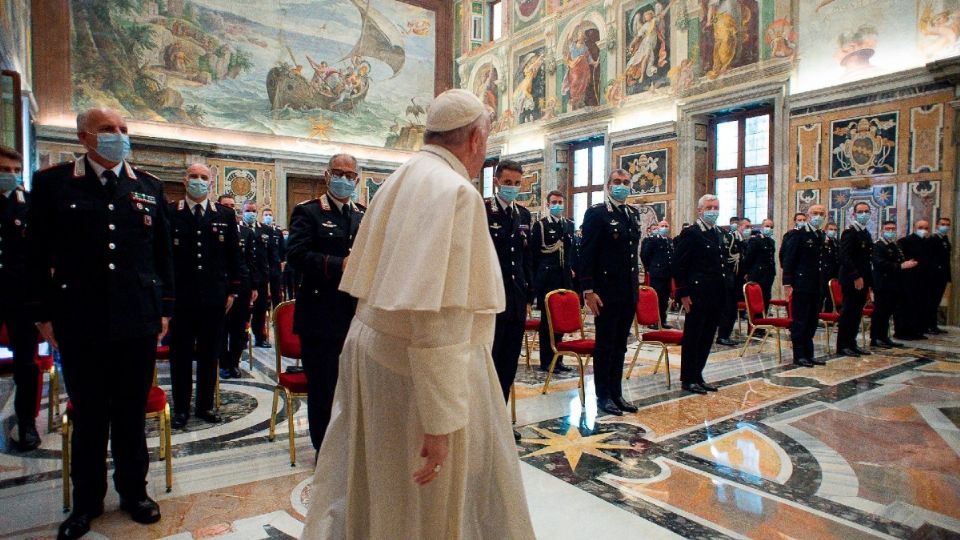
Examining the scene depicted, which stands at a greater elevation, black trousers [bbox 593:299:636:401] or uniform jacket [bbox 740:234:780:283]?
uniform jacket [bbox 740:234:780:283]

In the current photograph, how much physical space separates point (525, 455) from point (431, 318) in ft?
8.00

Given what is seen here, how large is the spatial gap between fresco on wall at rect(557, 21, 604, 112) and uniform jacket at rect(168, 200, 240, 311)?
11.4m

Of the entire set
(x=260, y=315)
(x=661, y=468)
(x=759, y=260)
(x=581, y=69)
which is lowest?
(x=661, y=468)

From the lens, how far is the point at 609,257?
14.5 feet

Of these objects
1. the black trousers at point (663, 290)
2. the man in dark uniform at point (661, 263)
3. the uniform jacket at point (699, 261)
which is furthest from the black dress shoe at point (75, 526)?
the black trousers at point (663, 290)

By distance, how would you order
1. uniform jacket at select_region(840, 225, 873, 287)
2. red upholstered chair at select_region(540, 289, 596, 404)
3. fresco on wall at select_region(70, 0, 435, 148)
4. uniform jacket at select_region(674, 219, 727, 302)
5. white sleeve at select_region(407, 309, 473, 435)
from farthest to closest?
1. fresco on wall at select_region(70, 0, 435, 148)
2. uniform jacket at select_region(840, 225, 873, 287)
3. uniform jacket at select_region(674, 219, 727, 302)
4. red upholstered chair at select_region(540, 289, 596, 404)
5. white sleeve at select_region(407, 309, 473, 435)

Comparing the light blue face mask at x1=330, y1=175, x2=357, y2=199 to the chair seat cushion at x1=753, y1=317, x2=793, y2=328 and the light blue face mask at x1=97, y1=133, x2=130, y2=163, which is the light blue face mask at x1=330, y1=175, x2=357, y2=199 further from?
the chair seat cushion at x1=753, y1=317, x2=793, y2=328

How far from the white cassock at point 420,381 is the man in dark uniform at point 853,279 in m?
6.73

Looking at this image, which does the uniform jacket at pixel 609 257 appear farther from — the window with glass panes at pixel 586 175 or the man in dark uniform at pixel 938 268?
the window with glass panes at pixel 586 175

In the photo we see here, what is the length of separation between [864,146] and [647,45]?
5.13m

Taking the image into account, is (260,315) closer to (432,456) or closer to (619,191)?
(619,191)

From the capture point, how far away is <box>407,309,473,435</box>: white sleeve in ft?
4.22

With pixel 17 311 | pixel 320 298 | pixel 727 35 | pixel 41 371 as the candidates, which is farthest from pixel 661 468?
pixel 727 35

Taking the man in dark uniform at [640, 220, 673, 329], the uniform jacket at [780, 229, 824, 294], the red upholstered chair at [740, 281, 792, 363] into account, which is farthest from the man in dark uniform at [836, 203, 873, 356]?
the man in dark uniform at [640, 220, 673, 329]
